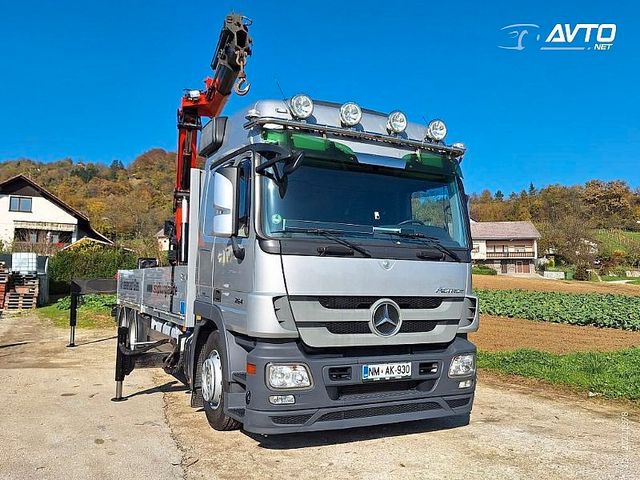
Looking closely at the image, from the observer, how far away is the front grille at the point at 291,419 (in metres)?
4.41

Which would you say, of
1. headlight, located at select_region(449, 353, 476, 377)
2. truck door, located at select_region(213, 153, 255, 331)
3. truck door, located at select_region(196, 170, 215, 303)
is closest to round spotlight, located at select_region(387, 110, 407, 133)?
truck door, located at select_region(213, 153, 255, 331)

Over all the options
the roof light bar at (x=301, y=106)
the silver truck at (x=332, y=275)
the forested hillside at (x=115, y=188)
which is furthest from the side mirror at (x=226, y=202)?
the forested hillside at (x=115, y=188)

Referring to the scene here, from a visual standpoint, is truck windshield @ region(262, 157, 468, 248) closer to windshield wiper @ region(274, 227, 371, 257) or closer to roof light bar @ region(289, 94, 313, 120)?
windshield wiper @ region(274, 227, 371, 257)

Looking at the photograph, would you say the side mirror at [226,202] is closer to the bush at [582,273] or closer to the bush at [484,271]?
the bush at [582,273]

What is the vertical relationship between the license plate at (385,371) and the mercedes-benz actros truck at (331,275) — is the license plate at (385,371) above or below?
below

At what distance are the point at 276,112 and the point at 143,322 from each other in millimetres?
5420

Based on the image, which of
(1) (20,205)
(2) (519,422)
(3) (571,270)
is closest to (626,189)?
(3) (571,270)

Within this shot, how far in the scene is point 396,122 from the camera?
211 inches

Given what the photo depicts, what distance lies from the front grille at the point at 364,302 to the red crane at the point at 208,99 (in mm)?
2612

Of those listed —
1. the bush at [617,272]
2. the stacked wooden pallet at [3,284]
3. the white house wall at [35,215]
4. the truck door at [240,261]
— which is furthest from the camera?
the bush at [617,272]

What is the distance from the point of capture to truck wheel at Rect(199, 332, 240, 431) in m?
5.07

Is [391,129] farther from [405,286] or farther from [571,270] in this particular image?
[571,270]

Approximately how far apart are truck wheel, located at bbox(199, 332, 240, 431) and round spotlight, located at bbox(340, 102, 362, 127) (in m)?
2.34

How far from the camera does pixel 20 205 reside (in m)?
44.5
